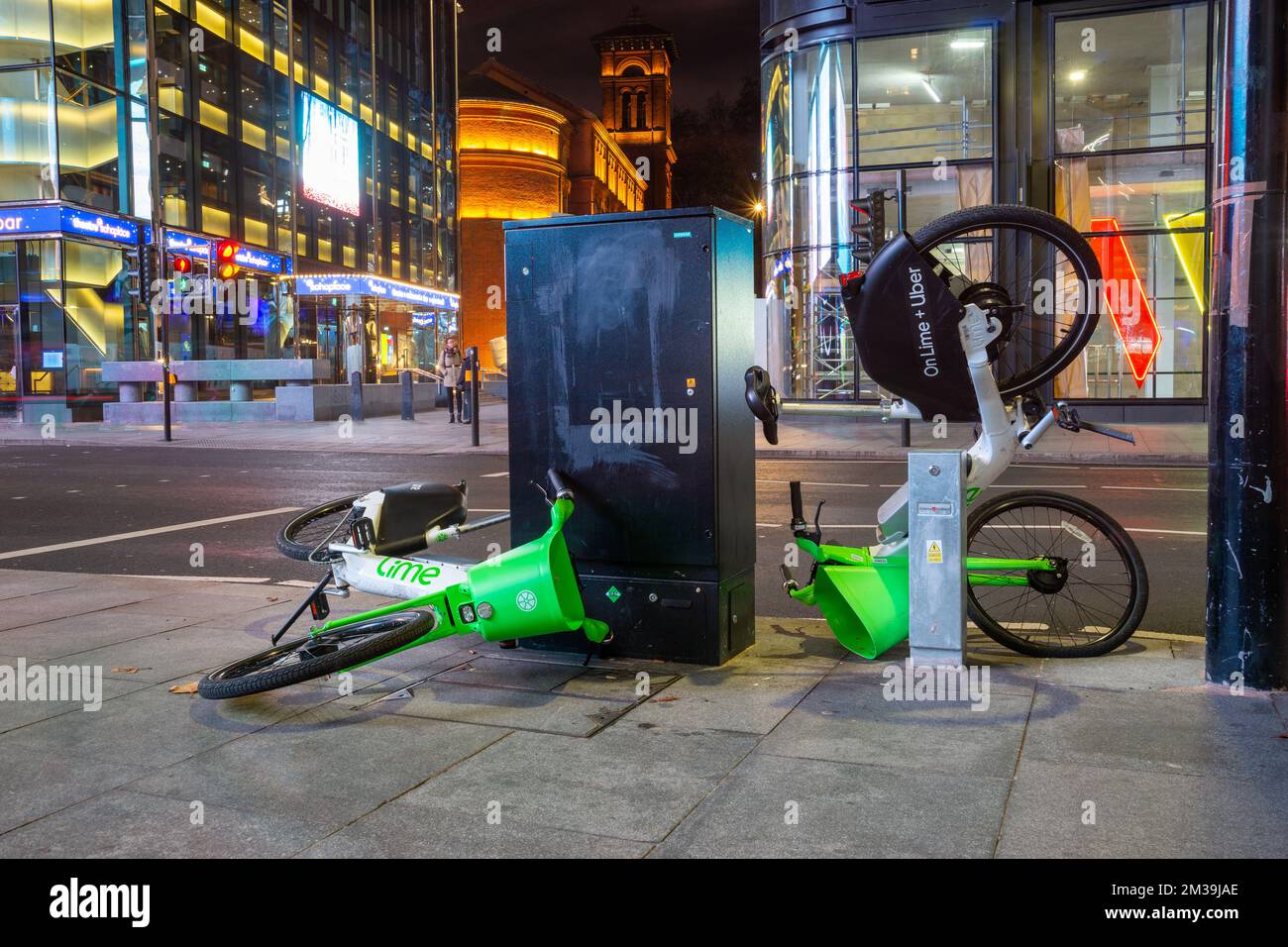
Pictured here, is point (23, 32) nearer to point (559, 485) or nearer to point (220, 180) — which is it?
point (220, 180)

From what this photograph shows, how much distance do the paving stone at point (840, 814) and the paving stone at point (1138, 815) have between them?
0.11 metres

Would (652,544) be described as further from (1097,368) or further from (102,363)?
(102,363)

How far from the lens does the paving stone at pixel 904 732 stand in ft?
13.4

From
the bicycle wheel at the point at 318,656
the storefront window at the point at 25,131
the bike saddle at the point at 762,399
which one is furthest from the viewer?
the storefront window at the point at 25,131

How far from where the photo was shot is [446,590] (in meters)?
5.04

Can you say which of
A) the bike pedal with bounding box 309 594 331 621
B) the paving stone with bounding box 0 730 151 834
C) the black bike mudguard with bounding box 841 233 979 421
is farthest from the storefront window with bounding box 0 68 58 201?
the black bike mudguard with bounding box 841 233 979 421

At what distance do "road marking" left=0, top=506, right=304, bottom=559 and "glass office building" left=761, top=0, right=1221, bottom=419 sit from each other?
18085 millimetres

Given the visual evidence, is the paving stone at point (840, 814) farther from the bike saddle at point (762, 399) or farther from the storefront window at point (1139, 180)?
the storefront window at point (1139, 180)

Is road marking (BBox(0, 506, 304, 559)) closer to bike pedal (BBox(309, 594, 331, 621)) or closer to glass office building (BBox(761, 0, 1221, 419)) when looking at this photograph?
bike pedal (BBox(309, 594, 331, 621))

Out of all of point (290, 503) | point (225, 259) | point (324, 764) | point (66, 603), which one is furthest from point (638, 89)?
point (324, 764)

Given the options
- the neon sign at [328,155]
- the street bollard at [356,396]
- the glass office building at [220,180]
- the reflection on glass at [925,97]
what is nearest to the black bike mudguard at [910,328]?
the glass office building at [220,180]

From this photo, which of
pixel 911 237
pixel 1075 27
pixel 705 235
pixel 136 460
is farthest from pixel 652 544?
pixel 1075 27

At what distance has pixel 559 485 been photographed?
17.1 feet

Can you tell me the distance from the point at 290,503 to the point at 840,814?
10469mm
